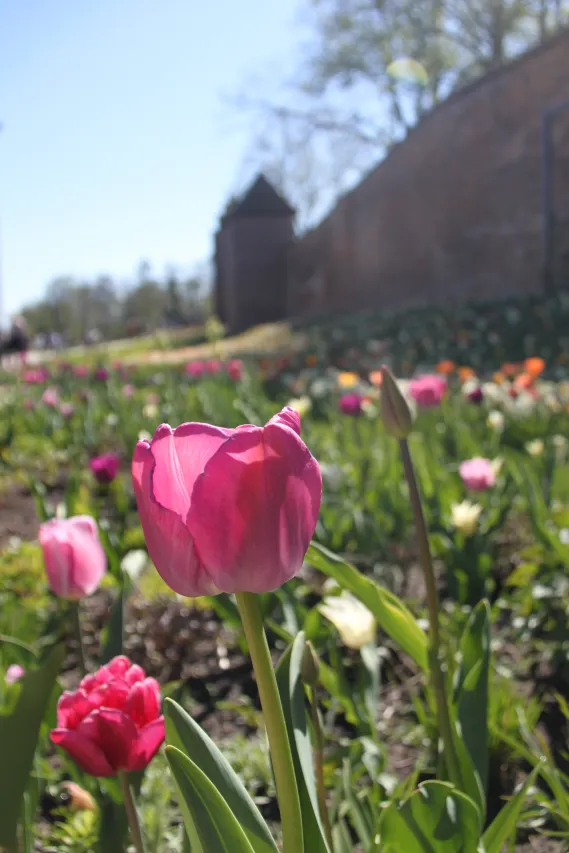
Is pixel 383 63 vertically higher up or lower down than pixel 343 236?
higher up

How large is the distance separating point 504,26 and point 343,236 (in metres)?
7.83

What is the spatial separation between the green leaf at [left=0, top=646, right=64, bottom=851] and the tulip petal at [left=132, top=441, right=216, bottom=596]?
278 mm

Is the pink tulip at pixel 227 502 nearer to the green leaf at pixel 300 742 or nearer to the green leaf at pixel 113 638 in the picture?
the green leaf at pixel 300 742

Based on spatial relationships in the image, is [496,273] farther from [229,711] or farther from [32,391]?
[229,711]

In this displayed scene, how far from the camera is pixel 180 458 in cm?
54

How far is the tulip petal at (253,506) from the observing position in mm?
507

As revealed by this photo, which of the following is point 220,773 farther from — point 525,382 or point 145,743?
point 525,382

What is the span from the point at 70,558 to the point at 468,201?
11226 mm

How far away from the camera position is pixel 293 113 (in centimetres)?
2269

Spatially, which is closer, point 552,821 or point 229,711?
point 552,821

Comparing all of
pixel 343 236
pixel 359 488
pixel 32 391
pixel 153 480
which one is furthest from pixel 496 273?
pixel 153 480

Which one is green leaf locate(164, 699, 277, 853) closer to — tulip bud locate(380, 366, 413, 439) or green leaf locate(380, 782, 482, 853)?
green leaf locate(380, 782, 482, 853)

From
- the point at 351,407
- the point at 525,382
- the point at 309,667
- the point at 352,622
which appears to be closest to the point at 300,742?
the point at 309,667

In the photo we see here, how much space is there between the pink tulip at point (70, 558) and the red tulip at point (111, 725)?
1.00 feet
